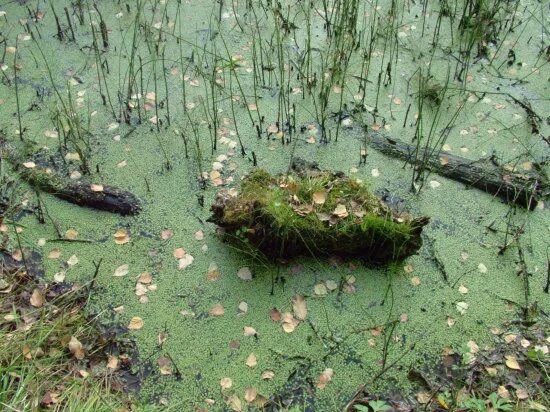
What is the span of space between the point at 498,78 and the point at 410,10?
2.84 ft

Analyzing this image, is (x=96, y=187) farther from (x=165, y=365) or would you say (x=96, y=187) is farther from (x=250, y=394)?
(x=250, y=394)

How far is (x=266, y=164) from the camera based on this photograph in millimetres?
3074

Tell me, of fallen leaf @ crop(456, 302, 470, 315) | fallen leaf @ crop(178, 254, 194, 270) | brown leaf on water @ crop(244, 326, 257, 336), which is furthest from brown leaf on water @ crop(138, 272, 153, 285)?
fallen leaf @ crop(456, 302, 470, 315)

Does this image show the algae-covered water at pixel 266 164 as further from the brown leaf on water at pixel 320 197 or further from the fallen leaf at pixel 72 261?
the brown leaf on water at pixel 320 197

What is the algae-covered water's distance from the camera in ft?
7.80

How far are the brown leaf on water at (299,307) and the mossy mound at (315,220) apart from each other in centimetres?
21

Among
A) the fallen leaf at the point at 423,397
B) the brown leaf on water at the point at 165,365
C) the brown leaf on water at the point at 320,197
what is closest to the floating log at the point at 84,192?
the brown leaf on water at the point at 165,365

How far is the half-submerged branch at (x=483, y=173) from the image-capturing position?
114 inches

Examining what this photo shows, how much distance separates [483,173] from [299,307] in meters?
1.31

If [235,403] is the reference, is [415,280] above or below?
above

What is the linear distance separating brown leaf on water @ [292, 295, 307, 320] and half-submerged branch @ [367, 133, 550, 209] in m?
1.01

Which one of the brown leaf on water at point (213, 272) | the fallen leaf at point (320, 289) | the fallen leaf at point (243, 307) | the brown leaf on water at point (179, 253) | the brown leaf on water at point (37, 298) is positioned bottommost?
the fallen leaf at point (243, 307)

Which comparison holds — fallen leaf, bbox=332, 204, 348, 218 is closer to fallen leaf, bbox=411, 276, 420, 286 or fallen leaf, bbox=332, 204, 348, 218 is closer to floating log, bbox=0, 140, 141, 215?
fallen leaf, bbox=411, 276, 420, 286

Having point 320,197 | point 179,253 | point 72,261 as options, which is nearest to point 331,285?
point 320,197
